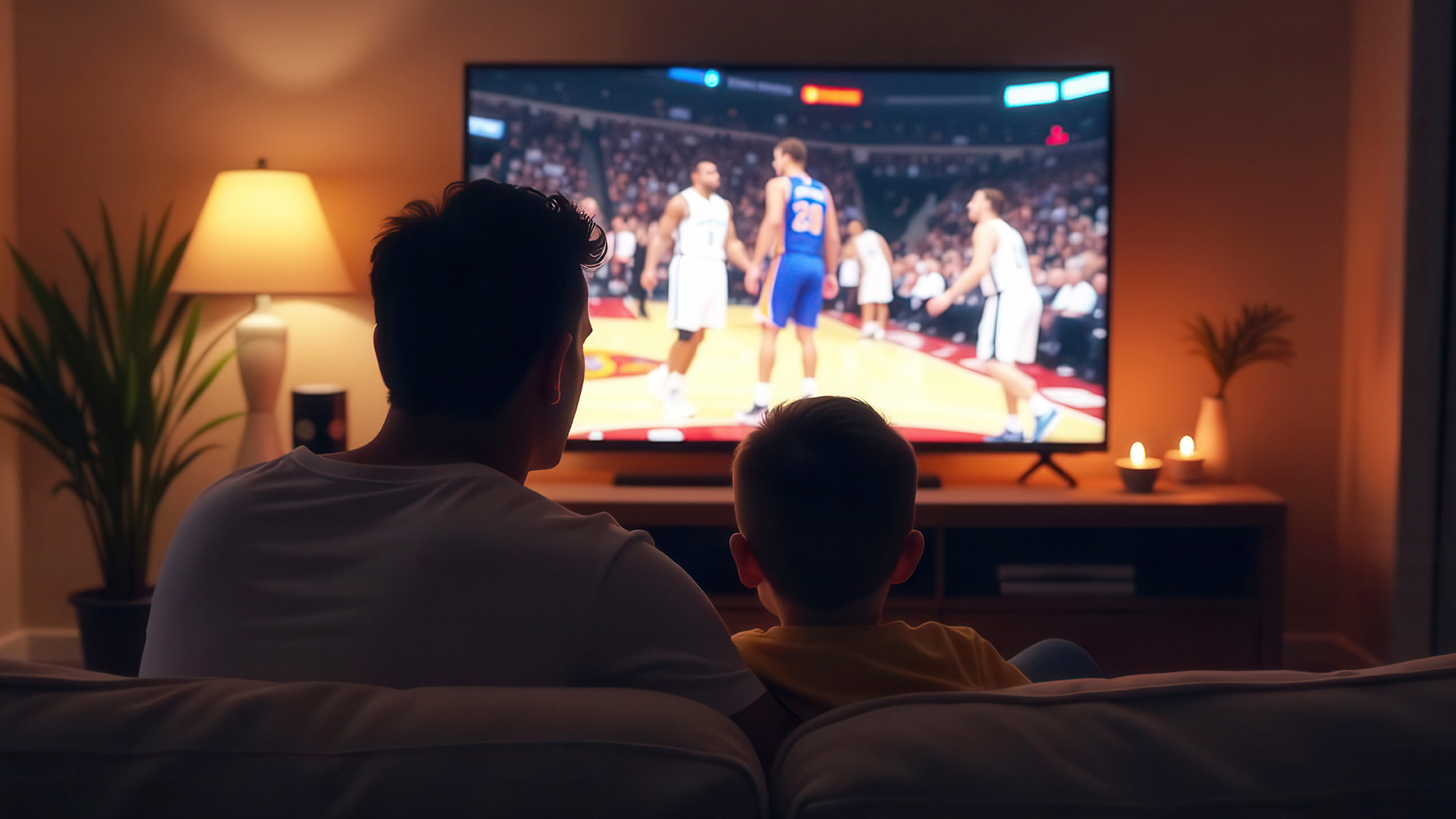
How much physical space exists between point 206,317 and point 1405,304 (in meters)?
3.49

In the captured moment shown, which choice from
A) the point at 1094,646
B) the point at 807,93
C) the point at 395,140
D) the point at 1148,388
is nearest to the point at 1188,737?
the point at 1094,646

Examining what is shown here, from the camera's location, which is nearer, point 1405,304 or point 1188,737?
point 1188,737

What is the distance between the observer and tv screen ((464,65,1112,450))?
3096 millimetres

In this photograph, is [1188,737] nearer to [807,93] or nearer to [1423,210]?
[807,93]

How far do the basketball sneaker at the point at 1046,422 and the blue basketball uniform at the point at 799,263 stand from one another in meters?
0.72

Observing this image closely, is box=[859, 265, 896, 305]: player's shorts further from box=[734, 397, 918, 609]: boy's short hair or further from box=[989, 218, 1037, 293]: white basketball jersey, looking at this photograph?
box=[734, 397, 918, 609]: boy's short hair

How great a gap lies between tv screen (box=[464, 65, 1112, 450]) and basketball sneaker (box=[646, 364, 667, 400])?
0.04 meters

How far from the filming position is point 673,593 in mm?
801

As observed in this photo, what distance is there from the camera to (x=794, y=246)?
311 cm

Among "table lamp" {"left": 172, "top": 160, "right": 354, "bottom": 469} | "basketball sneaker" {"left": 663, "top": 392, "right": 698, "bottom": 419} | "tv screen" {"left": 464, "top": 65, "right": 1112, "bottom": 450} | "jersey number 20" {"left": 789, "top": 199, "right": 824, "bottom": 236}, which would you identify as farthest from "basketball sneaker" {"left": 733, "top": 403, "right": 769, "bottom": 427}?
"table lamp" {"left": 172, "top": 160, "right": 354, "bottom": 469}

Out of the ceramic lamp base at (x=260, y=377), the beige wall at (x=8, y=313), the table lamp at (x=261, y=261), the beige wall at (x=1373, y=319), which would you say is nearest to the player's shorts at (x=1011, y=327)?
the beige wall at (x=1373, y=319)

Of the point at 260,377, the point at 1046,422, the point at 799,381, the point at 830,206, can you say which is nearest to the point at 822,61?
the point at 830,206

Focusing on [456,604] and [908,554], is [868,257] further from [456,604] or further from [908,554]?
[456,604]

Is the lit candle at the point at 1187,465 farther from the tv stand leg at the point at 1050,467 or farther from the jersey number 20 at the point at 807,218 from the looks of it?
the jersey number 20 at the point at 807,218
